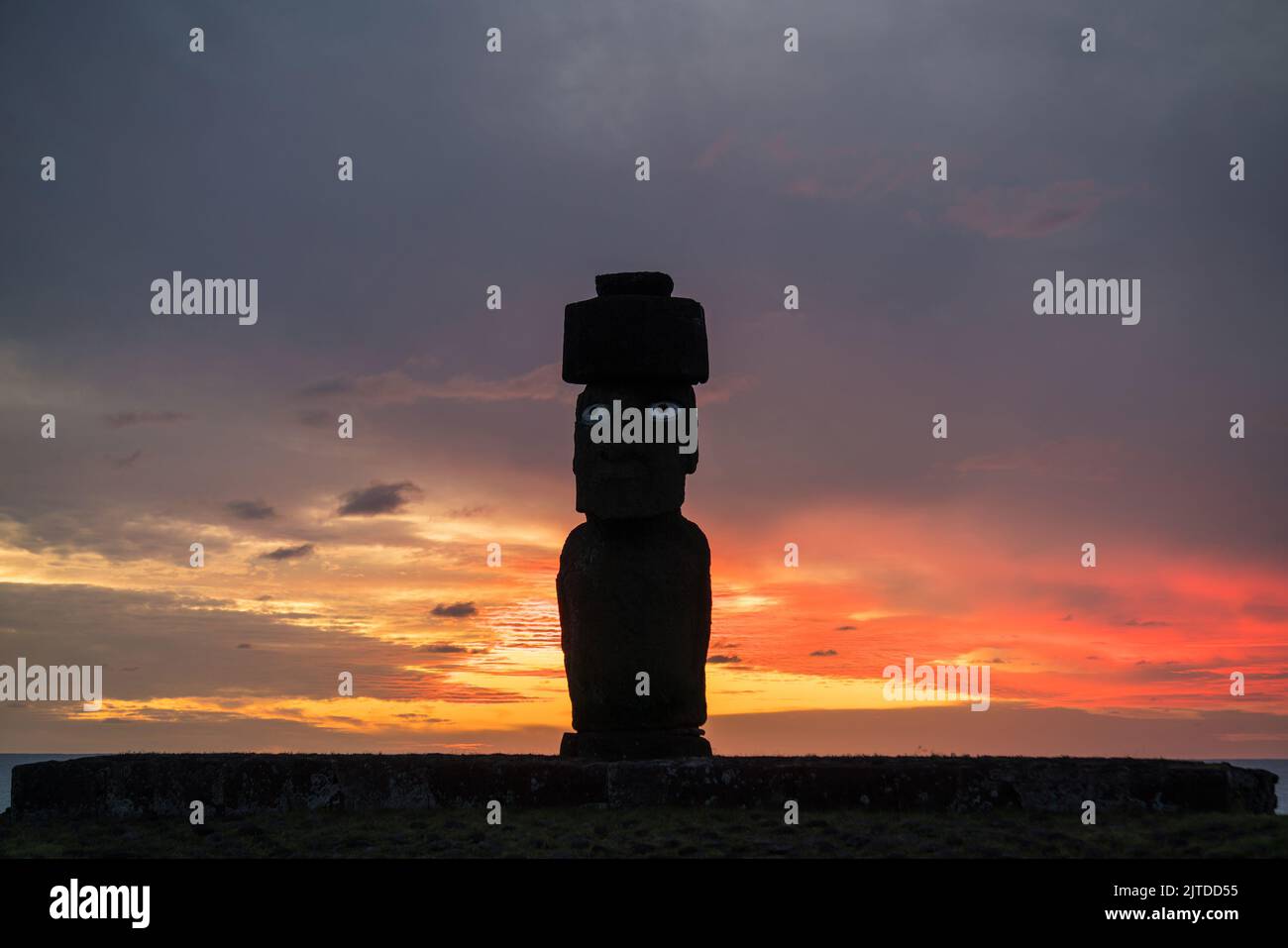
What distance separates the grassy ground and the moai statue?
1900mm

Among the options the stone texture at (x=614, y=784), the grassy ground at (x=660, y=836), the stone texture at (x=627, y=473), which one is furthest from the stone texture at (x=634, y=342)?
the grassy ground at (x=660, y=836)

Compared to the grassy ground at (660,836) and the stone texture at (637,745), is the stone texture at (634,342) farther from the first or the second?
the grassy ground at (660,836)

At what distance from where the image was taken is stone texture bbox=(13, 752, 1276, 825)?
13648 mm

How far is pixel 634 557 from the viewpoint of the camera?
16.0 m

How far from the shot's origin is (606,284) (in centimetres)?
1677

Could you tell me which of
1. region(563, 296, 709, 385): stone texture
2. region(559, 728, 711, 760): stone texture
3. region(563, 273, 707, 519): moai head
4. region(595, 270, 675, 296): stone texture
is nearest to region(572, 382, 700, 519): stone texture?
region(563, 273, 707, 519): moai head

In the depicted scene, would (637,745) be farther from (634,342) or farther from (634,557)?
(634,342)

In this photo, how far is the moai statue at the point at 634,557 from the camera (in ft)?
51.9

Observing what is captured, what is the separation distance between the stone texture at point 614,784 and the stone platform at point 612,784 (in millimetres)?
11

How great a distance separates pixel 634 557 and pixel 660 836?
12.7ft

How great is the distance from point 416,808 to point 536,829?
1.83 metres

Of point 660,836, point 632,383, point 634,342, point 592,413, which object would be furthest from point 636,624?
point 660,836
